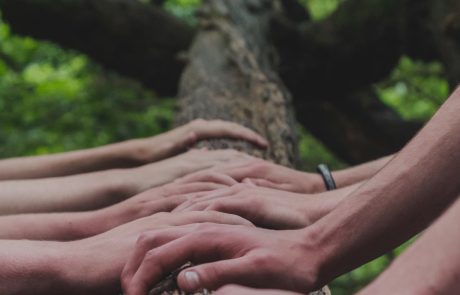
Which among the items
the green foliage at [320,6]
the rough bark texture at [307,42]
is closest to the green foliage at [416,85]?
the rough bark texture at [307,42]

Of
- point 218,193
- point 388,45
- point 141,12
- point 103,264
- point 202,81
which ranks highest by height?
point 141,12

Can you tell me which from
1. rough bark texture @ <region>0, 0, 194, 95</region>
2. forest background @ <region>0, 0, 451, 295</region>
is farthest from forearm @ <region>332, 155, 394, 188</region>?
rough bark texture @ <region>0, 0, 194, 95</region>

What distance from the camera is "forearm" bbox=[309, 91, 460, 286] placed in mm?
1601

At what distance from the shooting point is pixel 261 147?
323 cm

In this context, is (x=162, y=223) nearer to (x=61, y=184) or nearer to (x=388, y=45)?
(x=61, y=184)

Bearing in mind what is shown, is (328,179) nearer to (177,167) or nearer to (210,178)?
(210,178)

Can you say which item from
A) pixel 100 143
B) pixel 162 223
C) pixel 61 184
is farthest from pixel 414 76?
pixel 162 223

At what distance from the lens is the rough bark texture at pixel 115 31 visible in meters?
5.69

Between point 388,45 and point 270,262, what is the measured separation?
4450 millimetres

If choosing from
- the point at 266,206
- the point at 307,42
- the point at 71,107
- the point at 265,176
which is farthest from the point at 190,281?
the point at 307,42

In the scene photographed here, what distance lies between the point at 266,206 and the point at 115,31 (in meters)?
4.02

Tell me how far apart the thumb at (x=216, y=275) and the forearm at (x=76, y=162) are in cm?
194

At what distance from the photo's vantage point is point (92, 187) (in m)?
2.95

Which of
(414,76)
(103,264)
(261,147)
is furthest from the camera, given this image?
(414,76)
